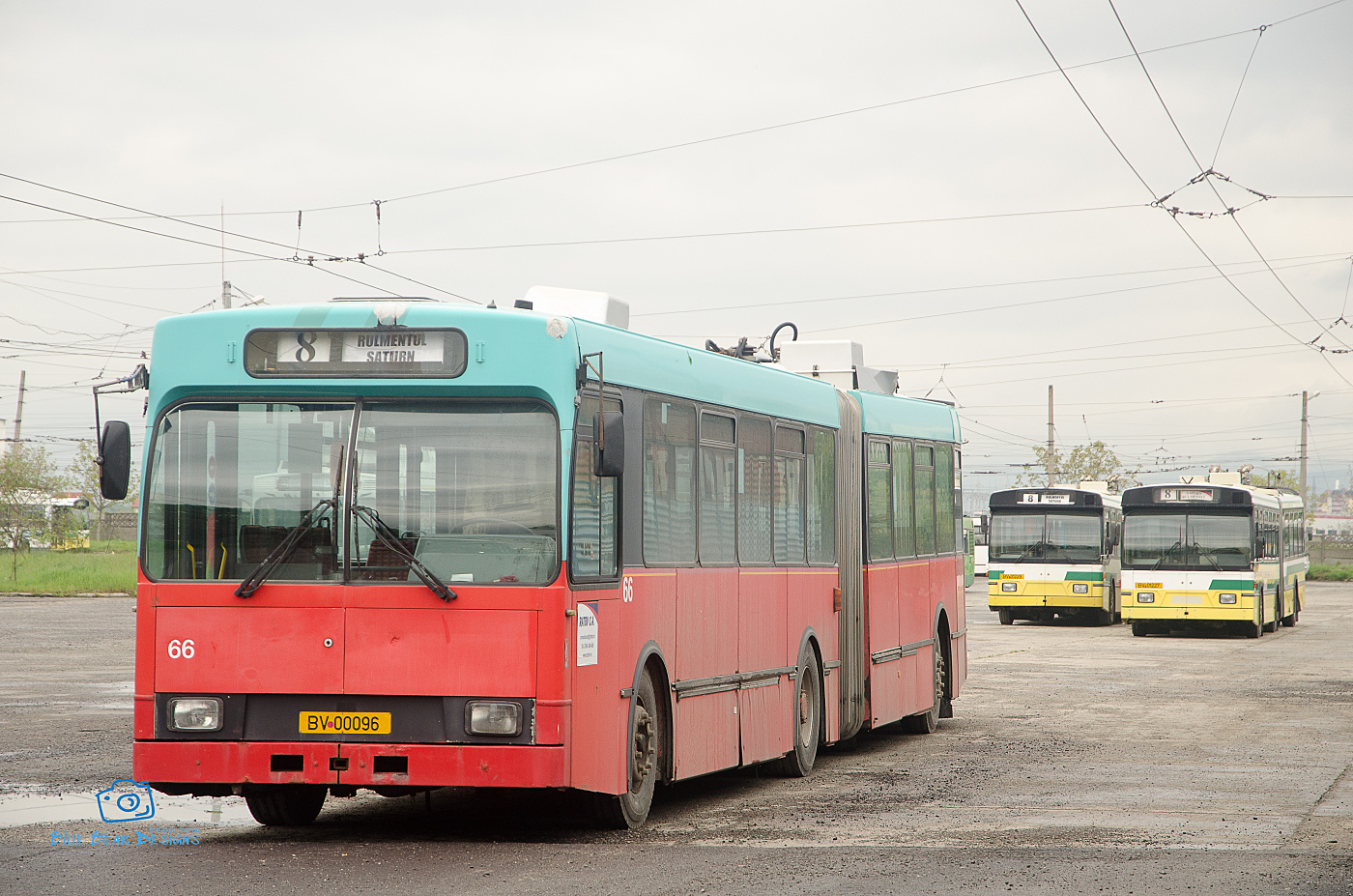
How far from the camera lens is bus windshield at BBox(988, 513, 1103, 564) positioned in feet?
134

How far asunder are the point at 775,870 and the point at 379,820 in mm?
2948

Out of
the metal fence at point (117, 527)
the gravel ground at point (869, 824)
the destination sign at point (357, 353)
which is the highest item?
the metal fence at point (117, 527)

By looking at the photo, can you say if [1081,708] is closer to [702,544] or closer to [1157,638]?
[702,544]

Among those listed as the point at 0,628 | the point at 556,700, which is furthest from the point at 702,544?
the point at 0,628

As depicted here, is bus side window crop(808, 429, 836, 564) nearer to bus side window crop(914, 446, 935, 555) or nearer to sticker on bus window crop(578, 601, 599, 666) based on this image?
bus side window crop(914, 446, 935, 555)

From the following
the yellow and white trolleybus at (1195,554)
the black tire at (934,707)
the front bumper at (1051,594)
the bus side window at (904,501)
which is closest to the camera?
the bus side window at (904,501)

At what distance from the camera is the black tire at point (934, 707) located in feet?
54.4

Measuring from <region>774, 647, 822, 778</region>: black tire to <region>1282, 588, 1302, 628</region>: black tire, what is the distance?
1190 inches

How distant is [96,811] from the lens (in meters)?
10.3

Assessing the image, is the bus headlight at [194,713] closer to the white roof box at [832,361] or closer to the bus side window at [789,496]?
the bus side window at [789,496]

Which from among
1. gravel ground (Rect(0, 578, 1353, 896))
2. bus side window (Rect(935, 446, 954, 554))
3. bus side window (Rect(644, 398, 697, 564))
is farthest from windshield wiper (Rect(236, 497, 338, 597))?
bus side window (Rect(935, 446, 954, 554))

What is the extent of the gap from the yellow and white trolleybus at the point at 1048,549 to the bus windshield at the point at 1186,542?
15.5 ft

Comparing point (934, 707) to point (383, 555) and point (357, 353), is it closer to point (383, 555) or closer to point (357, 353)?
point (383, 555)

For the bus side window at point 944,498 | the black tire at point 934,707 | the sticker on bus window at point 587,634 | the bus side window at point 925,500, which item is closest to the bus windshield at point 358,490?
the sticker on bus window at point 587,634
